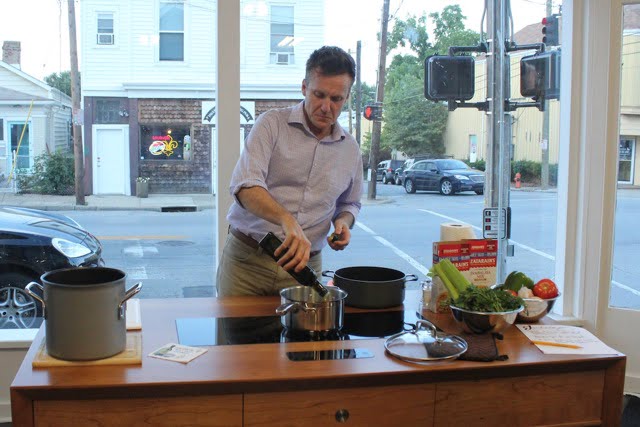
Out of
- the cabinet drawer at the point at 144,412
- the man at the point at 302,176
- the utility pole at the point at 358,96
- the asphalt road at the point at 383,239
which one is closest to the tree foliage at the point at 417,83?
the utility pole at the point at 358,96

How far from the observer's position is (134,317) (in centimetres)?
192

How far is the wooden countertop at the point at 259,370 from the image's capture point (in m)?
1.46

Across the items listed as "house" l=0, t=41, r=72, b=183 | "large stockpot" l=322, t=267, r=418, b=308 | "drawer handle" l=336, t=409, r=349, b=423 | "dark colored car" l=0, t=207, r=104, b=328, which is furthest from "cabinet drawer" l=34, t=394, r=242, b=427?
"house" l=0, t=41, r=72, b=183

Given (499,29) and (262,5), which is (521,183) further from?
(262,5)

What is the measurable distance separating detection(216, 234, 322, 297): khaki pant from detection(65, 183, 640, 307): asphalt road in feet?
3.42

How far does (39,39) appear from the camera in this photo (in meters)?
3.15

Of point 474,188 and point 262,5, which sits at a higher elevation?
point 262,5

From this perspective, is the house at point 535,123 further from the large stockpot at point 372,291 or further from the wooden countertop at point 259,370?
the wooden countertop at point 259,370

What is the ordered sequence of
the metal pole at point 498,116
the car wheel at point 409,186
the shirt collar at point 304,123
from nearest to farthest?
the shirt collar at point 304,123 → the metal pole at point 498,116 → the car wheel at point 409,186

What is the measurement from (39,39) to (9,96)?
32cm

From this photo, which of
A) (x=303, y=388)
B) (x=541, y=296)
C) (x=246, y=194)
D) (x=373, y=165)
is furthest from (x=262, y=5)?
(x=303, y=388)

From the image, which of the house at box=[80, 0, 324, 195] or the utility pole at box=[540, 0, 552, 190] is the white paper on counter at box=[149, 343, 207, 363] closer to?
the house at box=[80, 0, 324, 195]

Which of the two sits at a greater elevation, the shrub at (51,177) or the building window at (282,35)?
the building window at (282,35)

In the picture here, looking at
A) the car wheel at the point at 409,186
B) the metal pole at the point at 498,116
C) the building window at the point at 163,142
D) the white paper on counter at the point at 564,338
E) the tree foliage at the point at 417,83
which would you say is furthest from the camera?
the car wheel at the point at 409,186
